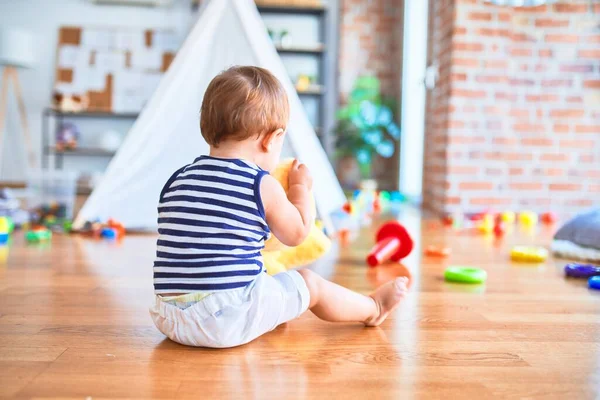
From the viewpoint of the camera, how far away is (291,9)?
5395mm

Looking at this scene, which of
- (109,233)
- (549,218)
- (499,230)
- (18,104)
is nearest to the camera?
(109,233)

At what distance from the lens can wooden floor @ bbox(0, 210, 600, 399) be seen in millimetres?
925

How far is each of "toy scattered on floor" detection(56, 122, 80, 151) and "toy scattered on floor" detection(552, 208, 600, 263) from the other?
4.18m

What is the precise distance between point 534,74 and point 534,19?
295 millimetres

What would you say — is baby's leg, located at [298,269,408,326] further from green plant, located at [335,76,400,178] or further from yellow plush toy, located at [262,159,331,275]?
green plant, located at [335,76,400,178]

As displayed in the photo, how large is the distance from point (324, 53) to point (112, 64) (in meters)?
1.84

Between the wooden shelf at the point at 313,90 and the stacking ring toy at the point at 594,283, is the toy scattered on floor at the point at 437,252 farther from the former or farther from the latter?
the wooden shelf at the point at 313,90

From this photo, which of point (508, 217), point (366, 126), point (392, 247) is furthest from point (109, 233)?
point (366, 126)

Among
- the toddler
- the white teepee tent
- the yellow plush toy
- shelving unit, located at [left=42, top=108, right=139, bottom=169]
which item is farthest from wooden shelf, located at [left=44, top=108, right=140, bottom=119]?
the toddler

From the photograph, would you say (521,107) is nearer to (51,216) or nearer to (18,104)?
(51,216)

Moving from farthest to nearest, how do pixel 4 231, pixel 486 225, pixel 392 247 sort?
pixel 486 225, pixel 4 231, pixel 392 247

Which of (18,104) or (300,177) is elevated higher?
(18,104)

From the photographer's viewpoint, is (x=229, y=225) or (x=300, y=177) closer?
(x=229, y=225)

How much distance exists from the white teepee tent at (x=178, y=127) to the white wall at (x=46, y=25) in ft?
10.1
